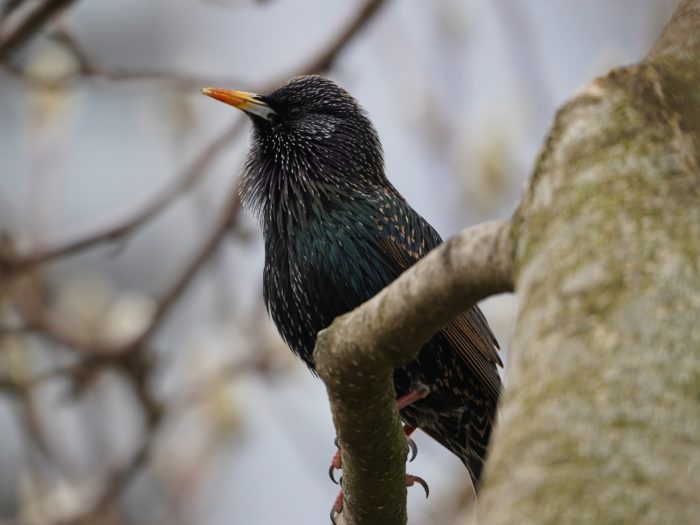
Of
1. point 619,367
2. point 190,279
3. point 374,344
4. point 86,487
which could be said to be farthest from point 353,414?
point 86,487

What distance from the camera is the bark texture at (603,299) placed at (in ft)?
5.02

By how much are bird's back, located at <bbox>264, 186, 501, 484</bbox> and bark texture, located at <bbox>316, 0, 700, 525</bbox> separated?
1.90m

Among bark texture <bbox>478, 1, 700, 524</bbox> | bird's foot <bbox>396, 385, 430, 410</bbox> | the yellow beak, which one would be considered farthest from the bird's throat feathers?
bark texture <bbox>478, 1, 700, 524</bbox>

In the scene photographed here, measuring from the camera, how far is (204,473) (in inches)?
302

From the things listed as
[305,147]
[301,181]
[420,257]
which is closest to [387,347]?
[420,257]

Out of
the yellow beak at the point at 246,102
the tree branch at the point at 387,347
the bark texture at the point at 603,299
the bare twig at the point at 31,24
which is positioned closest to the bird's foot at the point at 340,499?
the tree branch at the point at 387,347

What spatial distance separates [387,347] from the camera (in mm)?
2701

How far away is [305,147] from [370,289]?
0.80 metres

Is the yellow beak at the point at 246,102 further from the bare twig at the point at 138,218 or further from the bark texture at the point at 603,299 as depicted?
the bark texture at the point at 603,299

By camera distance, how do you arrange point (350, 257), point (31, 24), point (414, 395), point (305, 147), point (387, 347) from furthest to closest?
point (31, 24)
point (305, 147)
point (414, 395)
point (350, 257)
point (387, 347)

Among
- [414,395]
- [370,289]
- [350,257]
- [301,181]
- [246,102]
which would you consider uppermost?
[246,102]

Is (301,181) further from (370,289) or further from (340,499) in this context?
(340,499)

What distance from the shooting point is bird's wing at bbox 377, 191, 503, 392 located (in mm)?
4410

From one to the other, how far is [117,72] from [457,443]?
266 cm
